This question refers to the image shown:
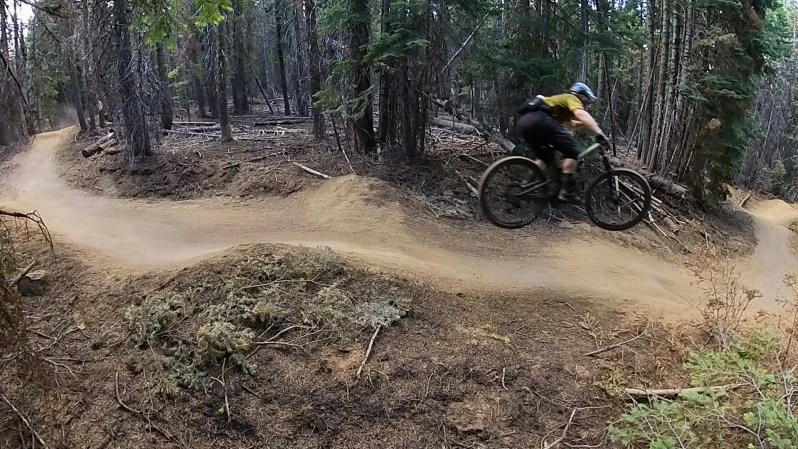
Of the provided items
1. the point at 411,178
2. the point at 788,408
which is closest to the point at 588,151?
the point at 788,408

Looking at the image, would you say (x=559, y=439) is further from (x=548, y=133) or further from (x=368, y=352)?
(x=548, y=133)

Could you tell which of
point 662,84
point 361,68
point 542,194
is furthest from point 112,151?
point 662,84

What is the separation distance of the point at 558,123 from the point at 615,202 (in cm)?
186

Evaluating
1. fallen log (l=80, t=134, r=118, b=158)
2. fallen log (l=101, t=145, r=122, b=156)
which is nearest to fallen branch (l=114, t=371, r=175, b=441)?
fallen log (l=101, t=145, r=122, b=156)

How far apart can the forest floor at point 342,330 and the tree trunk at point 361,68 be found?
Answer: 2.68 metres

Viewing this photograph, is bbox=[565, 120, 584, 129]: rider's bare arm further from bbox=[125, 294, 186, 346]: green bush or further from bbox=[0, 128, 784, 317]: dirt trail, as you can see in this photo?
bbox=[125, 294, 186, 346]: green bush

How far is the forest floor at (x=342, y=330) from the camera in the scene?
5.93m

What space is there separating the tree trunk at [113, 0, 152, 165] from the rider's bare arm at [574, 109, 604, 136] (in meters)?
11.1

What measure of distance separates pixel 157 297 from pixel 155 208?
232 inches

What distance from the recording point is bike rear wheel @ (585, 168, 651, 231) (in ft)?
26.9

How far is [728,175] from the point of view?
16.0 meters

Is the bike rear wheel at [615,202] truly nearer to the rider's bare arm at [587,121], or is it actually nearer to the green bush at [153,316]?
the rider's bare arm at [587,121]

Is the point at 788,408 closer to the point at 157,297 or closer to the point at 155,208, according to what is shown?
the point at 157,297

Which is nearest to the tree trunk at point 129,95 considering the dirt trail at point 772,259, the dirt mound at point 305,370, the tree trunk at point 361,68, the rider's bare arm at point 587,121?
the tree trunk at point 361,68
